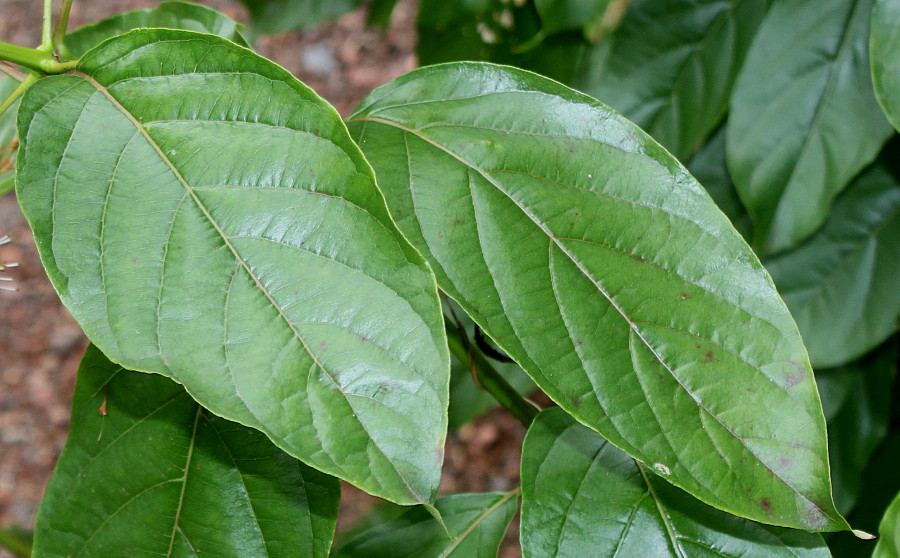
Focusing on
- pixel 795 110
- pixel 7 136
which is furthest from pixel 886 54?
pixel 7 136

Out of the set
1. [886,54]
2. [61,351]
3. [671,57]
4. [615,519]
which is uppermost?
[886,54]

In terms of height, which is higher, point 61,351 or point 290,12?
point 290,12

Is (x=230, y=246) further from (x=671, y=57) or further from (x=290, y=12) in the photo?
(x=290, y=12)

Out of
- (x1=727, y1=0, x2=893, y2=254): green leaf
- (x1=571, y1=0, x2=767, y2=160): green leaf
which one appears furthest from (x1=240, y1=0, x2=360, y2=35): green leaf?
(x1=727, y1=0, x2=893, y2=254): green leaf

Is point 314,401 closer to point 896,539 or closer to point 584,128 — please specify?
point 584,128

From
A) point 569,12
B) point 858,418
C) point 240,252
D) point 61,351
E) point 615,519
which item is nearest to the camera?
point 240,252

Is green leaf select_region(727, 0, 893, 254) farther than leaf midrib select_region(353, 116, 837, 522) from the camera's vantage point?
Yes

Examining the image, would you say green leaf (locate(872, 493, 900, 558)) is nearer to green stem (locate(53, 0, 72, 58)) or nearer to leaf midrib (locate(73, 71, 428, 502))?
leaf midrib (locate(73, 71, 428, 502))

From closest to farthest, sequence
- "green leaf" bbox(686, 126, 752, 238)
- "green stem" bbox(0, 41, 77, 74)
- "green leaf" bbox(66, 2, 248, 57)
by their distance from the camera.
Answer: "green stem" bbox(0, 41, 77, 74) → "green leaf" bbox(66, 2, 248, 57) → "green leaf" bbox(686, 126, 752, 238)
